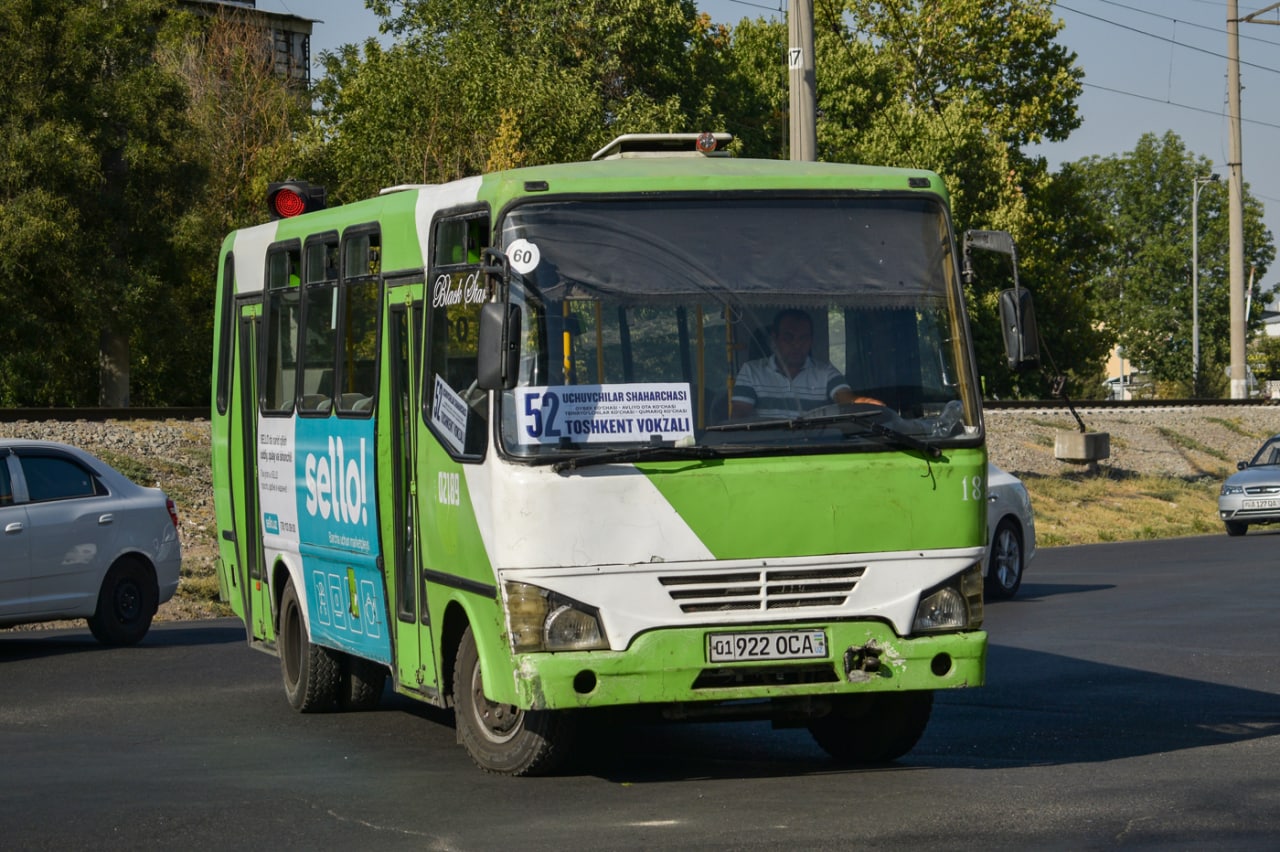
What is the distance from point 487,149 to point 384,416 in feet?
113

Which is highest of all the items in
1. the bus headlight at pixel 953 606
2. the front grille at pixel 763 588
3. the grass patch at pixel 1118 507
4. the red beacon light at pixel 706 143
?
the red beacon light at pixel 706 143

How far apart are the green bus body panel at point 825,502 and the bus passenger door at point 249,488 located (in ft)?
15.7

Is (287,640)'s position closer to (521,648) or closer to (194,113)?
(521,648)

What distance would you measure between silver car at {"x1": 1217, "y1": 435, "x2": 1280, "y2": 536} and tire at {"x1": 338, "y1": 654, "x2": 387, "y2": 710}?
67.0 feet

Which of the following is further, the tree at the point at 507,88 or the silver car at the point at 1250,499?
the tree at the point at 507,88

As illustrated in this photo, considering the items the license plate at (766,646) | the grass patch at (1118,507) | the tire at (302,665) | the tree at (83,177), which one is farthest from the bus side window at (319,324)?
the tree at (83,177)

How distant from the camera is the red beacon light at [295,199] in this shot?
1323cm

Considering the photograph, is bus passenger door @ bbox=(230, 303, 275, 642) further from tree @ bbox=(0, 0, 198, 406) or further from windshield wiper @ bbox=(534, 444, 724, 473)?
tree @ bbox=(0, 0, 198, 406)

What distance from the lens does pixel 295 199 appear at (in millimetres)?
13234

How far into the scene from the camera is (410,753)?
10.7m

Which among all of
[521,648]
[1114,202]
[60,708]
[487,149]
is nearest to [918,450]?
[521,648]

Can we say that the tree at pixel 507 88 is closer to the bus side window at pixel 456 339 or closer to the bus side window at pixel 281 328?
the bus side window at pixel 281 328

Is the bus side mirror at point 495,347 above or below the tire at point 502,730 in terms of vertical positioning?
above

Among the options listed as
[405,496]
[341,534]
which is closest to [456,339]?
[405,496]
